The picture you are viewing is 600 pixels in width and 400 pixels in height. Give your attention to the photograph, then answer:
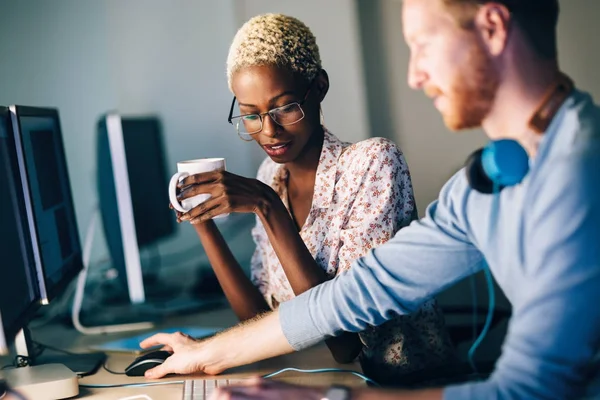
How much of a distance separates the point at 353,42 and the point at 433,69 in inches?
26.3

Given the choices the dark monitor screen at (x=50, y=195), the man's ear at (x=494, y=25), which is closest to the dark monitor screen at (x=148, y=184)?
the dark monitor screen at (x=50, y=195)

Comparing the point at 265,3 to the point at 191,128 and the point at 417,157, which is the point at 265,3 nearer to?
the point at 191,128

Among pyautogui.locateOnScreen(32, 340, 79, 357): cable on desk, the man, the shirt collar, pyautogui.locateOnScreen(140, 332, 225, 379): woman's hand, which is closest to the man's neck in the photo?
the man

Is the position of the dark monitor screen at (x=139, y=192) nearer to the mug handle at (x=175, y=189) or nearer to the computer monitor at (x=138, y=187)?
the computer monitor at (x=138, y=187)

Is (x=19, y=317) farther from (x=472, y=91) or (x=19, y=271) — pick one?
(x=472, y=91)

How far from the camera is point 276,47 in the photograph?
130cm

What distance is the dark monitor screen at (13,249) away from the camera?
1.09 meters

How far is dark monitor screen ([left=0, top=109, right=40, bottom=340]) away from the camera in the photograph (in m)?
1.09

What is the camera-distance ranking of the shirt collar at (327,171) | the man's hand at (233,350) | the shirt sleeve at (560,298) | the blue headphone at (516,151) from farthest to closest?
the shirt collar at (327,171) → the man's hand at (233,350) → the blue headphone at (516,151) → the shirt sleeve at (560,298)

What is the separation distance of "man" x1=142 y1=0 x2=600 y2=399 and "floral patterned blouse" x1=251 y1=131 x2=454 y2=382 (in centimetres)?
16

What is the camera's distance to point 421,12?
3.00 feet

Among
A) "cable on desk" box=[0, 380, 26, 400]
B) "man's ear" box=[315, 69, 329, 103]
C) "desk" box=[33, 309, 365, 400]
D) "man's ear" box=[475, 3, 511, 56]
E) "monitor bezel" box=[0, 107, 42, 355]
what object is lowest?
"desk" box=[33, 309, 365, 400]

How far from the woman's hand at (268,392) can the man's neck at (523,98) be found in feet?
1.42

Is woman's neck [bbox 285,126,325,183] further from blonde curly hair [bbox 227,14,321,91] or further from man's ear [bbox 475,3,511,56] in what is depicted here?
man's ear [bbox 475,3,511,56]
